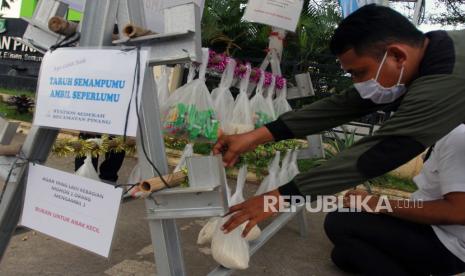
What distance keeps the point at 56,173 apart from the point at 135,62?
0.50 metres

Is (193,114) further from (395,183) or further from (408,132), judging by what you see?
(395,183)

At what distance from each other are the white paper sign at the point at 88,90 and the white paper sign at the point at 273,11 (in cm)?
164

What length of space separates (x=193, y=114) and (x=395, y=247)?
1.11 metres

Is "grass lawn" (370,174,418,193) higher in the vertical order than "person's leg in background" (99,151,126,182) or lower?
lower

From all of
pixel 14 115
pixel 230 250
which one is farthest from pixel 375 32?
pixel 14 115

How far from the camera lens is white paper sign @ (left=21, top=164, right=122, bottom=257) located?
53.3 inches

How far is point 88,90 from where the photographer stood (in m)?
1.35

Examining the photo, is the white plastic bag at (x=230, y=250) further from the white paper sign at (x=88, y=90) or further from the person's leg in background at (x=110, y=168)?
the person's leg in background at (x=110, y=168)

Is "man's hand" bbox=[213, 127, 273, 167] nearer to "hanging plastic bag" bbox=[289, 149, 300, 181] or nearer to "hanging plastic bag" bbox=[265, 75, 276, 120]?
"hanging plastic bag" bbox=[265, 75, 276, 120]

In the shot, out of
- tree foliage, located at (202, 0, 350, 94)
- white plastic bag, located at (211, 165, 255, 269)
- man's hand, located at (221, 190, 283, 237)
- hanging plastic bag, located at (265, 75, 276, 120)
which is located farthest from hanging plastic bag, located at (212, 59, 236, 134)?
tree foliage, located at (202, 0, 350, 94)

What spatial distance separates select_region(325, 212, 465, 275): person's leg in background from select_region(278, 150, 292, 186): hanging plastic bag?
1.77ft

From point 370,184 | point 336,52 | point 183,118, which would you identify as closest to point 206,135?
point 183,118

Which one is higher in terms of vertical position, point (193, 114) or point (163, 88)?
point (163, 88)

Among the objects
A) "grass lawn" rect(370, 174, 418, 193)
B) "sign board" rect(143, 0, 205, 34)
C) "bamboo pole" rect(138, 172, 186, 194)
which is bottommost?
"grass lawn" rect(370, 174, 418, 193)
